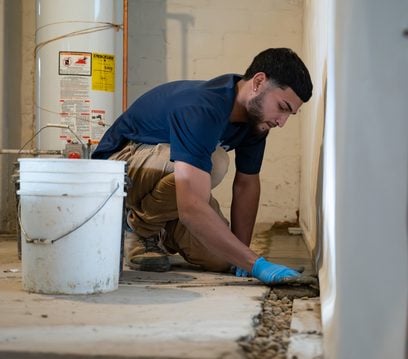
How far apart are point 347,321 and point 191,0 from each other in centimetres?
307

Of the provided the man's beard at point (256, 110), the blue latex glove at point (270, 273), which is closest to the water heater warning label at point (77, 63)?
the man's beard at point (256, 110)

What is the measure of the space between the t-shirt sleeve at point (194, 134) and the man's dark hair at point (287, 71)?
220mm

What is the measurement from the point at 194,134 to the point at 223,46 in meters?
2.07

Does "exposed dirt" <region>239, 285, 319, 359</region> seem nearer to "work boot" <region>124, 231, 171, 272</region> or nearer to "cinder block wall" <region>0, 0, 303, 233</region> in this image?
"work boot" <region>124, 231, 171, 272</region>

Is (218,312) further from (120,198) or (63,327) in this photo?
(120,198)

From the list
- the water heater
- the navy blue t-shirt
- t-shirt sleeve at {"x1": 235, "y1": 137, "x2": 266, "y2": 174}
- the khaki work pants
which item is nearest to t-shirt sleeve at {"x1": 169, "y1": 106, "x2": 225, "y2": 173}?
the navy blue t-shirt

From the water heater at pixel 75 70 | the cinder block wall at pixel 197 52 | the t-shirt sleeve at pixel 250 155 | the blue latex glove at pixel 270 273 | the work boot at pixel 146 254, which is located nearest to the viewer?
the blue latex glove at pixel 270 273

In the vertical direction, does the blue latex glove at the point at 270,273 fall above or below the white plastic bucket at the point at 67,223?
below

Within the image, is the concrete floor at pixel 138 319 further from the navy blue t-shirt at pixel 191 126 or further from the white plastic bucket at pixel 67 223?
the navy blue t-shirt at pixel 191 126

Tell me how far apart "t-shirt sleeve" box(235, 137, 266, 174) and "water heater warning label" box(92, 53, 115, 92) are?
107 cm

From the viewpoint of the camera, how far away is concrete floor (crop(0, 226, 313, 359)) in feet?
3.81

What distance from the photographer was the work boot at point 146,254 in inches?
88.8

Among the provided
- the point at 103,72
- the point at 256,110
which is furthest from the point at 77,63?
the point at 256,110

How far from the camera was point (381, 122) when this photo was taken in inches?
44.2
